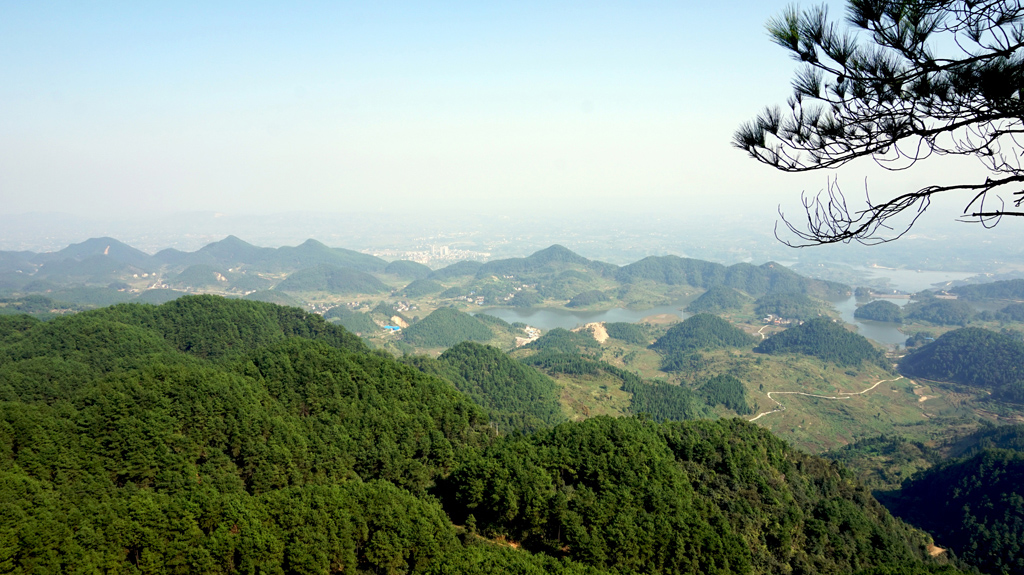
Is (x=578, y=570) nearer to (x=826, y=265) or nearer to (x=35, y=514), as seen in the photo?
(x=35, y=514)

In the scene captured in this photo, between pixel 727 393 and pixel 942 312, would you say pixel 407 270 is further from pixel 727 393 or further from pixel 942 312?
pixel 942 312

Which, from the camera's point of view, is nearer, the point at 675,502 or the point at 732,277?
the point at 675,502

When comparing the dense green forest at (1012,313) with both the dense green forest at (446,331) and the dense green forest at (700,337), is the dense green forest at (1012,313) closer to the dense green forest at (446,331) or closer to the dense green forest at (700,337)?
the dense green forest at (700,337)

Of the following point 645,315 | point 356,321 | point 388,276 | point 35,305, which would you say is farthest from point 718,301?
point 35,305

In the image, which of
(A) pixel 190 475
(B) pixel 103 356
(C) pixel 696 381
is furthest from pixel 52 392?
(C) pixel 696 381

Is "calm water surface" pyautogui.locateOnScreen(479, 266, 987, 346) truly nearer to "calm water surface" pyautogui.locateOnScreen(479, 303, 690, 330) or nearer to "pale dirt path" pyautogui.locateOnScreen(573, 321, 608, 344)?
"calm water surface" pyautogui.locateOnScreen(479, 303, 690, 330)

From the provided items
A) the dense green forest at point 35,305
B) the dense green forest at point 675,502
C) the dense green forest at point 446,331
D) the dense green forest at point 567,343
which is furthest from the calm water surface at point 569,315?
the dense green forest at point 675,502

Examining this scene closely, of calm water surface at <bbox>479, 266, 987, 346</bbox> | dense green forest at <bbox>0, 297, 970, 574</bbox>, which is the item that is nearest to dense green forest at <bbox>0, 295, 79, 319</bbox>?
dense green forest at <bbox>0, 297, 970, 574</bbox>
